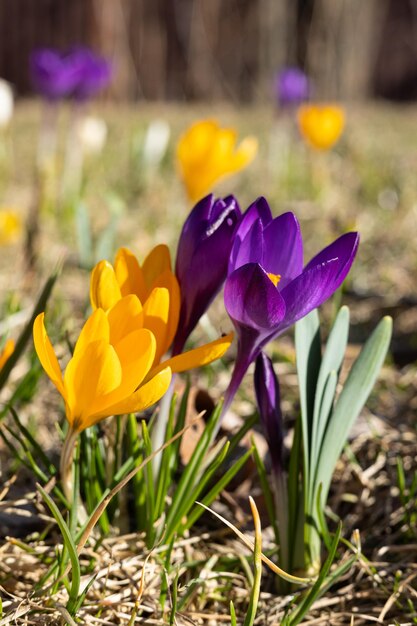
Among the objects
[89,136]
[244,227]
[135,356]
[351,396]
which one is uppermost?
[244,227]

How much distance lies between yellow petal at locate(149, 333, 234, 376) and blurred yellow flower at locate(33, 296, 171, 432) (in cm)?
3

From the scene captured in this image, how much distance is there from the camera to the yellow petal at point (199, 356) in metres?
0.75

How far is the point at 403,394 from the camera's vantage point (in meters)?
1.49

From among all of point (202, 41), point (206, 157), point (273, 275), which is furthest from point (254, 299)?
point (202, 41)

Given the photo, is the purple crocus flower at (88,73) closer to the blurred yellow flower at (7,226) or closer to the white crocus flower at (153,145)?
the white crocus flower at (153,145)

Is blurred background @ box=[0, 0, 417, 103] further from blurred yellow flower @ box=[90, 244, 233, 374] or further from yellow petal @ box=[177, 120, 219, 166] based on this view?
blurred yellow flower @ box=[90, 244, 233, 374]

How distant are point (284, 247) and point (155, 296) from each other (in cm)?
14

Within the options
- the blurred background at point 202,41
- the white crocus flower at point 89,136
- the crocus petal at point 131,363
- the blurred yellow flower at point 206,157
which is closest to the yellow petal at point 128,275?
the crocus petal at point 131,363

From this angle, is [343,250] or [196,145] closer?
[343,250]

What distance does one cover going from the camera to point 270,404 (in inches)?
34.0

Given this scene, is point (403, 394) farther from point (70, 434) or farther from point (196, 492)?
point (70, 434)

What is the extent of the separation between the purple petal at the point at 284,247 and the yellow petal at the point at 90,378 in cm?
18

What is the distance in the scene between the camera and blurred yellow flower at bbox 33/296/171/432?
72 cm

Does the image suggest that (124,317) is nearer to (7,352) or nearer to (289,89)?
(7,352)
